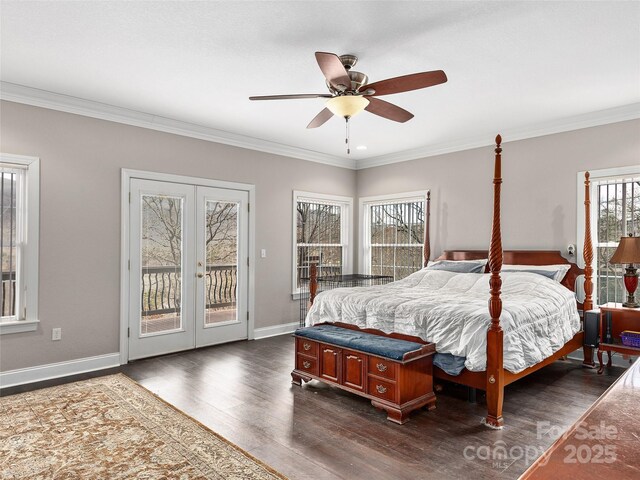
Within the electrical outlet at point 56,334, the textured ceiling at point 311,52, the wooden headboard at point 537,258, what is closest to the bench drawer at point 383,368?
the textured ceiling at point 311,52

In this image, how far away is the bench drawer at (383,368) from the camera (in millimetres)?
3059

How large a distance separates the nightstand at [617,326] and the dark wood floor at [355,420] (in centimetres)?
29

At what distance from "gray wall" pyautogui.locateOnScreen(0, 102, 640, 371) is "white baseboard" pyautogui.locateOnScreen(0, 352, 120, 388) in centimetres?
6

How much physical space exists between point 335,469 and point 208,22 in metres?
2.88

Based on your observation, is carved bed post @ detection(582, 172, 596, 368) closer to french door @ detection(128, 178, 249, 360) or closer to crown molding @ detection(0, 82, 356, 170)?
crown molding @ detection(0, 82, 356, 170)

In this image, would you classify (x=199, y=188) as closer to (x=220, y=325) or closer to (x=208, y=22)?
(x=220, y=325)

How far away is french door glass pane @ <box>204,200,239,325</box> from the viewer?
5.27 meters

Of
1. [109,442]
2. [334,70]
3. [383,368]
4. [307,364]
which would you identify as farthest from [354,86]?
[109,442]

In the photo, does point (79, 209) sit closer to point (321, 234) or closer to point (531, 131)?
point (321, 234)

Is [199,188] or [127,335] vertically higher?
[199,188]

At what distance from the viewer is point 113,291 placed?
4.48 m

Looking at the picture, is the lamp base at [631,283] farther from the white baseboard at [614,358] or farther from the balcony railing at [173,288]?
the balcony railing at [173,288]

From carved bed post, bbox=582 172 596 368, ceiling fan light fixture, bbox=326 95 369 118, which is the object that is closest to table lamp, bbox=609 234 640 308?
carved bed post, bbox=582 172 596 368

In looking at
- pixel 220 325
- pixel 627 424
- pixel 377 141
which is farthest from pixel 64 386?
pixel 377 141
